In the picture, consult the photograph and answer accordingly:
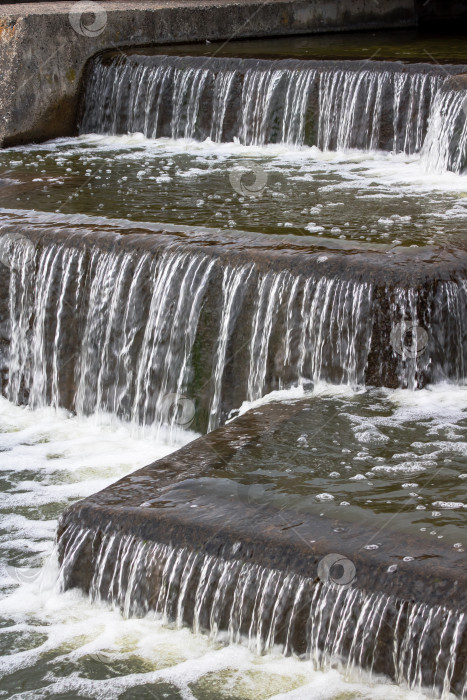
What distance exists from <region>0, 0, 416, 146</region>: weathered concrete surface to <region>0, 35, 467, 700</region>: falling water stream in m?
0.42

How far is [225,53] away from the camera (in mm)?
11359

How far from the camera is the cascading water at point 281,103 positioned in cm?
934

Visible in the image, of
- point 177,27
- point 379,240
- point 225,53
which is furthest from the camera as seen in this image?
point 177,27

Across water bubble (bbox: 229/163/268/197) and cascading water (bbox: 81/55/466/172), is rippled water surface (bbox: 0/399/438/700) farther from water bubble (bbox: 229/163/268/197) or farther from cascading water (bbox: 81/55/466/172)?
cascading water (bbox: 81/55/466/172)

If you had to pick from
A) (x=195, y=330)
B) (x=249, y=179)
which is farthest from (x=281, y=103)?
(x=195, y=330)

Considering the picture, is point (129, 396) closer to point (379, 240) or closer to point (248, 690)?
point (379, 240)

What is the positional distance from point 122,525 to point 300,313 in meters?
1.85

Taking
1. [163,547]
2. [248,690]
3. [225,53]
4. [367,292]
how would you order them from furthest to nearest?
[225,53] → [367,292] → [163,547] → [248,690]

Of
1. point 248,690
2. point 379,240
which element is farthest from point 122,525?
point 379,240

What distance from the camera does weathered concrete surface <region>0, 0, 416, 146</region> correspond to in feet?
35.8

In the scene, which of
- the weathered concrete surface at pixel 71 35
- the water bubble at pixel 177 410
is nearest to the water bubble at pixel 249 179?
the water bubble at pixel 177 410

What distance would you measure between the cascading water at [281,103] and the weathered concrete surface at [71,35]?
0.26 metres

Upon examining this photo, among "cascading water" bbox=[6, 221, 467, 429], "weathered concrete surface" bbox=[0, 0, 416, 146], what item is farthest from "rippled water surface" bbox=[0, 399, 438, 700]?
"weathered concrete surface" bbox=[0, 0, 416, 146]

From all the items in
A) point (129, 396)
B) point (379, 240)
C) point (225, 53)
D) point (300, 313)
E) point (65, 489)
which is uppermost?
point (225, 53)
